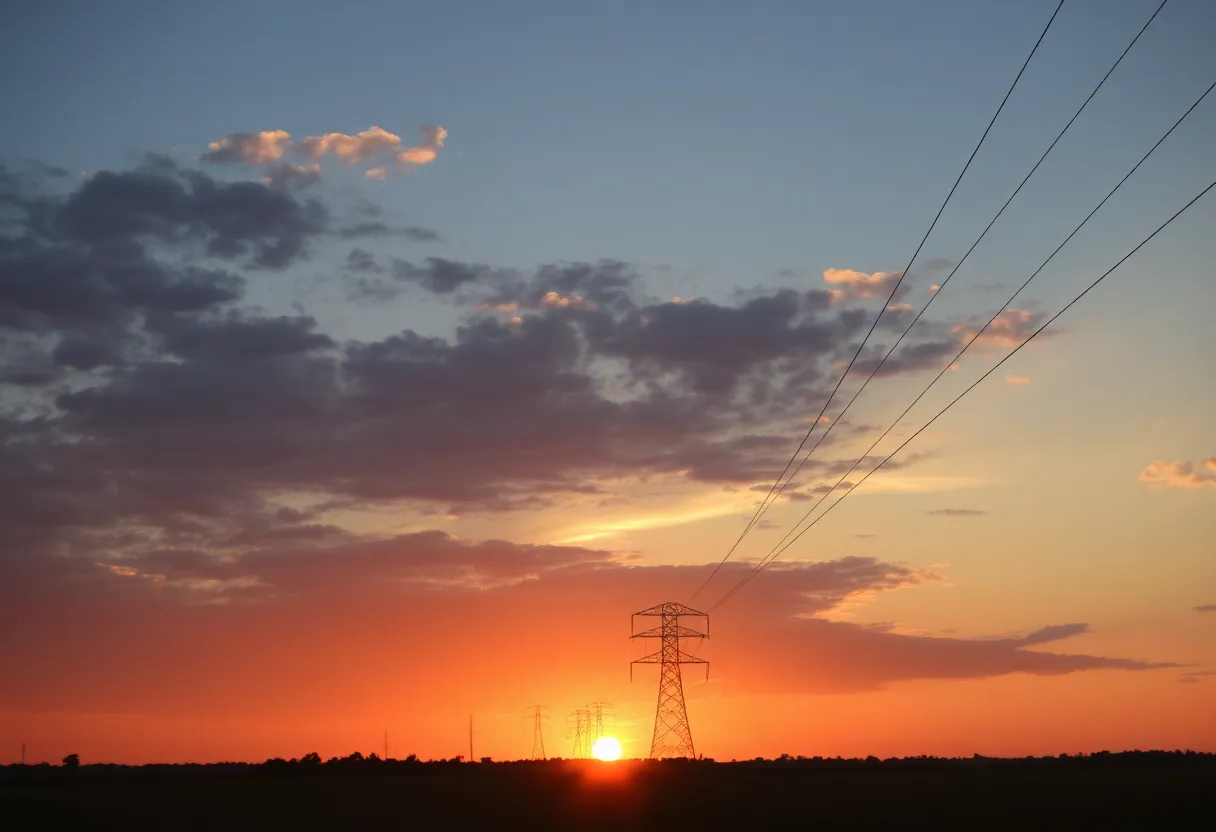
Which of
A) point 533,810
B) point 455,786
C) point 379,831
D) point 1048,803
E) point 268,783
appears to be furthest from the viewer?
point 268,783

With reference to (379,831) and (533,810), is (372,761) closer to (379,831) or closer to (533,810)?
(533,810)

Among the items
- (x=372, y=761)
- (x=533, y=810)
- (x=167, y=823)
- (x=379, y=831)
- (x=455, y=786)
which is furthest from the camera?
(x=372, y=761)

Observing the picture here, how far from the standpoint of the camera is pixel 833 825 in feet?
169

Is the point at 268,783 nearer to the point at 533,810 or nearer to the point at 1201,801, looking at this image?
the point at 533,810

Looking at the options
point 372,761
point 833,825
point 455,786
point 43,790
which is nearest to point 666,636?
point 455,786

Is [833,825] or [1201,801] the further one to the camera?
[1201,801]

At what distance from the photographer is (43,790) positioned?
307 ft

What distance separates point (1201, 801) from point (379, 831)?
1844 inches

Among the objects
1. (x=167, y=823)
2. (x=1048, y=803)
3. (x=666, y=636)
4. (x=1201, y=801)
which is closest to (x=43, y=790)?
(x=167, y=823)

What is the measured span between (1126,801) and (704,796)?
23850mm

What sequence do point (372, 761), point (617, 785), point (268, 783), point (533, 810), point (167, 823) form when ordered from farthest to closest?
1. point (372, 761)
2. point (268, 783)
3. point (617, 785)
4. point (533, 810)
5. point (167, 823)

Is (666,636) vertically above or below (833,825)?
above

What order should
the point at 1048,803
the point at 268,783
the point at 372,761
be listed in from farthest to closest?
the point at 372,761 → the point at 268,783 → the point at 1048,803

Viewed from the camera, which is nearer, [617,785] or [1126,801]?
[1126,801]
